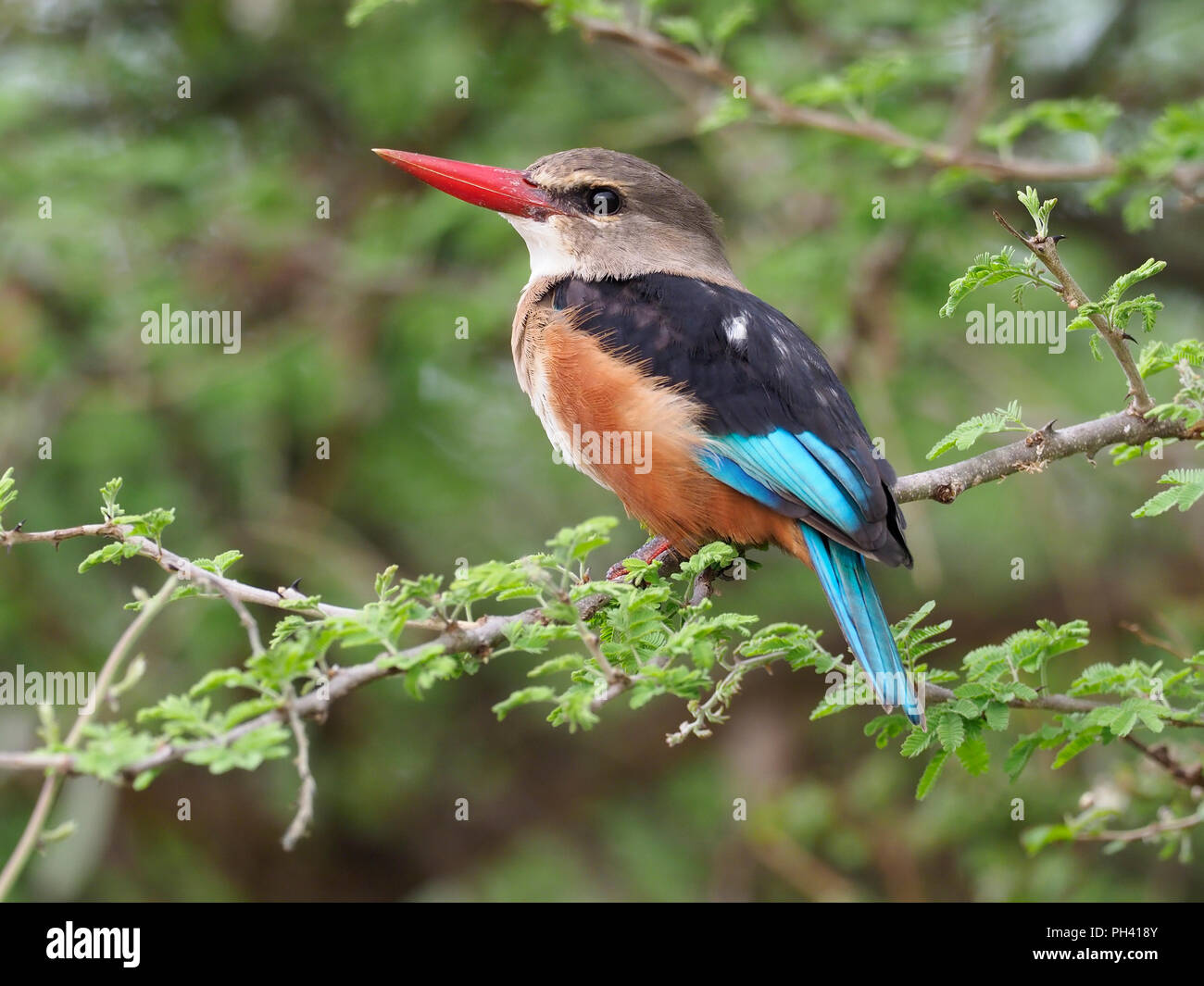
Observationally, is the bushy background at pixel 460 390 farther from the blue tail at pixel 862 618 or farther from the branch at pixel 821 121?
the blue tail at pixel 862 618

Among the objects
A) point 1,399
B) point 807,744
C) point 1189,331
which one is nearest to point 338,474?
point 1,399

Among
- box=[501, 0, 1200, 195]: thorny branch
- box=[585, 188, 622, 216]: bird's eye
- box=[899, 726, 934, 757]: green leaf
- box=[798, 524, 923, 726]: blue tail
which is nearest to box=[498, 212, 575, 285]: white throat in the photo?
box=[585, 188, 622, 216]: bird's eye

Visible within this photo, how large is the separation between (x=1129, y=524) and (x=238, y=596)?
13.0 ft

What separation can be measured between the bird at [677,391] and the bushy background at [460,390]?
64cm

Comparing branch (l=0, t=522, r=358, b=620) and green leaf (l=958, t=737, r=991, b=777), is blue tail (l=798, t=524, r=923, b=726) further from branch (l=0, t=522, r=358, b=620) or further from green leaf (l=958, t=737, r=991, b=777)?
branch (l=0, t=522, r=358, b=620)

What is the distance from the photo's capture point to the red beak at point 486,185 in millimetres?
3527

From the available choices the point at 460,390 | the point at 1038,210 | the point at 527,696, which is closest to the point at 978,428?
the point at 1038,210

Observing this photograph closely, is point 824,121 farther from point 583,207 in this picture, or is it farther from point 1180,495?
point 1180,495

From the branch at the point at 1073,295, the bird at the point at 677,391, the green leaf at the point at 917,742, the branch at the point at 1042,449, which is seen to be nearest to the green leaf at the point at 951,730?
the green leaf at the point at 917,742

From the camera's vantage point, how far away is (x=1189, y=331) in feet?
15.7

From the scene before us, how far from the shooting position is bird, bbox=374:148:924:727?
2.78 m

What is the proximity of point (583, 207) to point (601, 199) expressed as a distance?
0.19 ft

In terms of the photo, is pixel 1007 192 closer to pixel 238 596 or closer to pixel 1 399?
pixel 238 596
